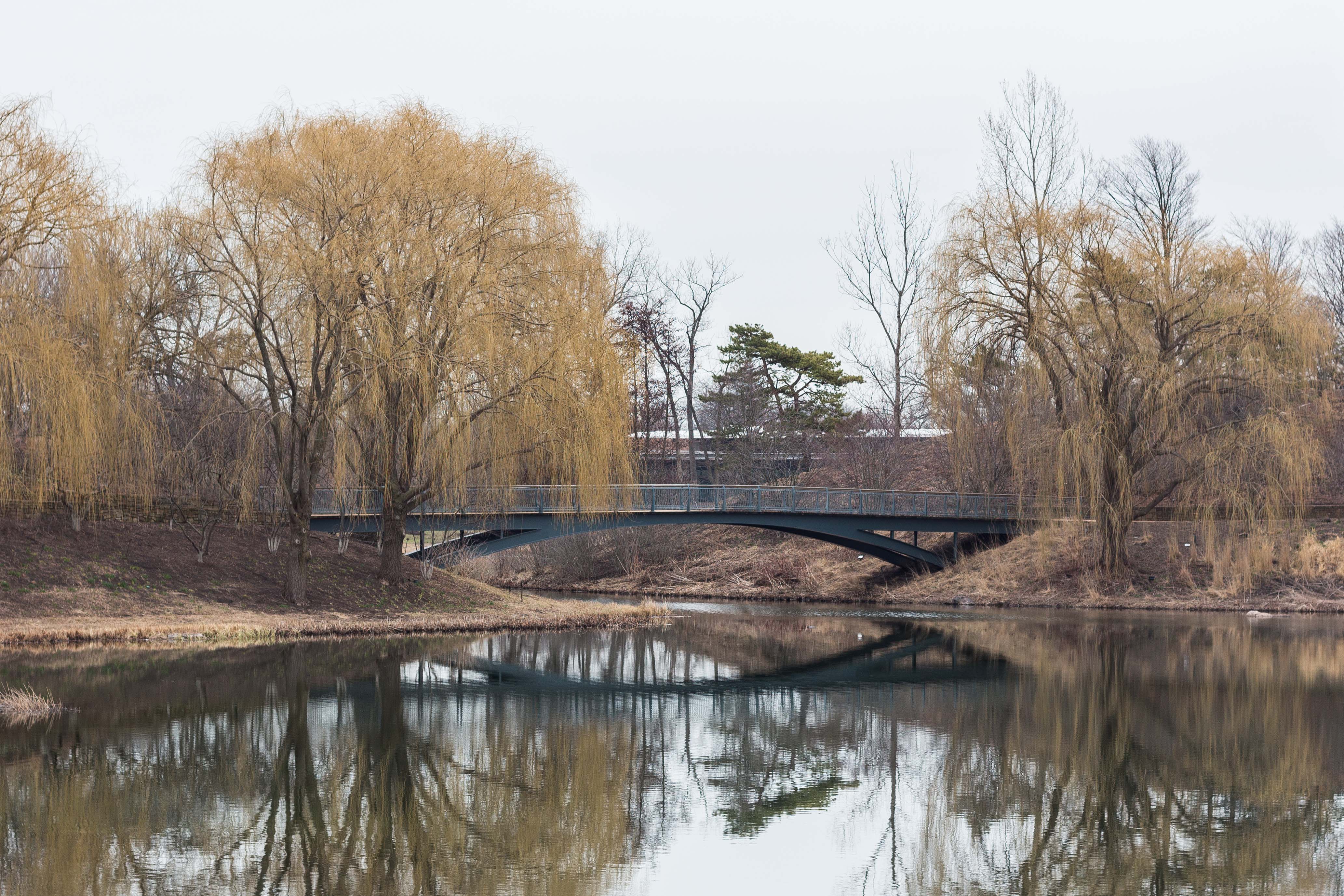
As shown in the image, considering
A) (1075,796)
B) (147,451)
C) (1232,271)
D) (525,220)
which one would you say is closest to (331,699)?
(1075,796)

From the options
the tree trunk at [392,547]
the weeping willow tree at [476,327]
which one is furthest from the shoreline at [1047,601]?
the weeping willow tree at [476,327]

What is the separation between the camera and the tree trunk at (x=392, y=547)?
1053 inches

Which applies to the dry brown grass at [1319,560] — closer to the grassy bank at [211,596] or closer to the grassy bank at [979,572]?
the grassy bank at [979,572]

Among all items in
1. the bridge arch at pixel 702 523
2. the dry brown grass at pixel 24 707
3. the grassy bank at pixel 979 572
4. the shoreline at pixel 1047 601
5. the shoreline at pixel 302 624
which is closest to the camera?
the dry brown grass at pixel 24 707

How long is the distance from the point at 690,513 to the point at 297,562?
12.5 m

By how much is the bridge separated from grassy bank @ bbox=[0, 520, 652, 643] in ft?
5.59

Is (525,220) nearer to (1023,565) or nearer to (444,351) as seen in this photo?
(444,351)

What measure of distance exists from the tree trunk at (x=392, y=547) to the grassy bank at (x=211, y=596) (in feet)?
0.84

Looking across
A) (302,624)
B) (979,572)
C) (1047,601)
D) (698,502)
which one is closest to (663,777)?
(302,624)

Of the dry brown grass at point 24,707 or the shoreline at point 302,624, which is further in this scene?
the shoreline at point 302,624

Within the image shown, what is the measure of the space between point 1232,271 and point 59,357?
26747mm

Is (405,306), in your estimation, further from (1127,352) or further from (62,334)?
(1127,352)

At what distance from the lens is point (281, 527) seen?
2959cm

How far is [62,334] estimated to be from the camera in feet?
72.7
